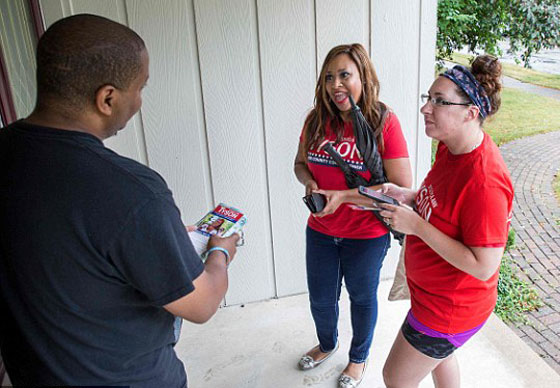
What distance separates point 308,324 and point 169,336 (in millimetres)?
1678

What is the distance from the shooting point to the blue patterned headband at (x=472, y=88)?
138cm

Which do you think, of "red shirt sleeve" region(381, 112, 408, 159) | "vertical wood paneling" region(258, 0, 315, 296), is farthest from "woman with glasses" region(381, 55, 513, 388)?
"vertical wood paneling" region(258, 0, 315, 296)

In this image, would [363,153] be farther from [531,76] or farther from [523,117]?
[531,76]

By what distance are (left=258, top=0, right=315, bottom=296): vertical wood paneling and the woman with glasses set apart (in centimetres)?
125

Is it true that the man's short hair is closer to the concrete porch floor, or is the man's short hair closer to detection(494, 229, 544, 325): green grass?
the concrete porch floor

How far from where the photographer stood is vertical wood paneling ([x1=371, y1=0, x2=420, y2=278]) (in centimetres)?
263

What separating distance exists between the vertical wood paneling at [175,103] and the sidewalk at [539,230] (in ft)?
7.59

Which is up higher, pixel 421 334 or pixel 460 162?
pixel 460 162

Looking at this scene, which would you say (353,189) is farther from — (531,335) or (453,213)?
(531,335)

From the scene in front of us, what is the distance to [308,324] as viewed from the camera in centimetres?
272

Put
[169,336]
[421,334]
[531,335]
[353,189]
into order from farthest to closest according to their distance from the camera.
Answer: [531,335] → [353,189] → [421,334] → [169,336]

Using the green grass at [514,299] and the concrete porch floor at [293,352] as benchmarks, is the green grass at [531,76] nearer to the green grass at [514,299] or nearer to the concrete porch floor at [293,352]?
the green grass at [514,299]

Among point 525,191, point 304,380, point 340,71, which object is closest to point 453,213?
point 340,71

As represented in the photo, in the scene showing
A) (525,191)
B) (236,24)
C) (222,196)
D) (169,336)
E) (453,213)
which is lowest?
(525,191)
